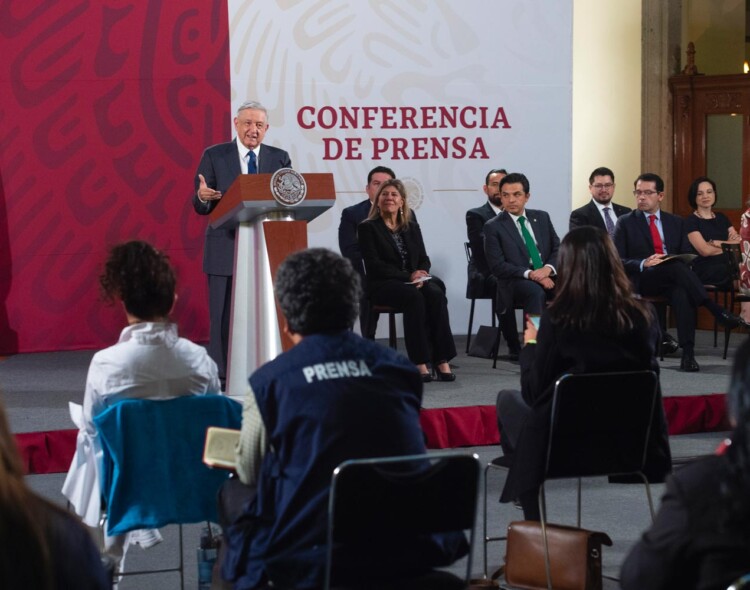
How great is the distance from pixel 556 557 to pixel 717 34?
7967mm

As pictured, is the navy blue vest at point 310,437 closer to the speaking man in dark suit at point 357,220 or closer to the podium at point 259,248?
the podium at point 259,248

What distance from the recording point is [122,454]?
289 centimetres

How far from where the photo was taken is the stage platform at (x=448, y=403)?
16.4 feet

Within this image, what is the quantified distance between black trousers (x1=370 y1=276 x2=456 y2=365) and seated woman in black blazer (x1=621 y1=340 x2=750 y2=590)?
4685 millimetres

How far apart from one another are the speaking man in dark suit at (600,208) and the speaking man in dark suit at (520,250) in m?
0.59

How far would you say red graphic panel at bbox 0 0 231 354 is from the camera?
7.50 metres

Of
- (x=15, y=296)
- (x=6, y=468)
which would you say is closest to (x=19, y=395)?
(x=15, y=296)

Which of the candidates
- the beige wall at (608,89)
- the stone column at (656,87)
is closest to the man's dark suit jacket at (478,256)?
the beige wall at (608,89)

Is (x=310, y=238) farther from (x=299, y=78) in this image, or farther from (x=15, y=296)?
(x=15, y=296)

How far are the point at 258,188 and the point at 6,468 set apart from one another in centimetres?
289

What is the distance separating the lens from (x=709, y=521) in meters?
1.53

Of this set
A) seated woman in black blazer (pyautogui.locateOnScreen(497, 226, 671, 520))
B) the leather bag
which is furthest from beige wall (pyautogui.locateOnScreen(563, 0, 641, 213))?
seated woman in black blazer (pyautogui.locateOnScreen(497, 226, 671, 520))

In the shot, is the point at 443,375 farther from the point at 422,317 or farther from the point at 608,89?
the point at 608,89

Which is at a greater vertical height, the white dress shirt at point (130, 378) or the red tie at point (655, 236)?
the red tie at point (655, 236)
